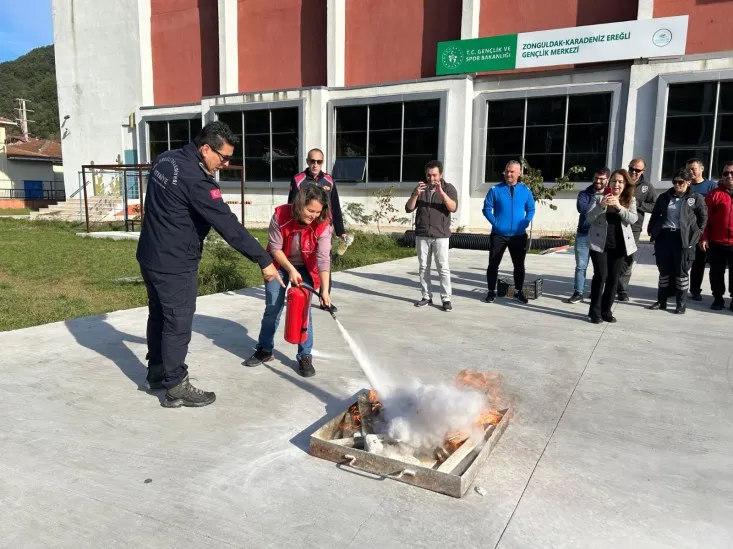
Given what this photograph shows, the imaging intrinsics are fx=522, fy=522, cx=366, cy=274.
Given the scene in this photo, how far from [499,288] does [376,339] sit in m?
2.97

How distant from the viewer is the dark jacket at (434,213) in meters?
6.62

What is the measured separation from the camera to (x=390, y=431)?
3.00 meters

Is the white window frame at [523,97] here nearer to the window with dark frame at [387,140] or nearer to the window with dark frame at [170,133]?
the window with dark frame at [387,140]

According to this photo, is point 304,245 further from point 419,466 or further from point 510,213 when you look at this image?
point 510,213

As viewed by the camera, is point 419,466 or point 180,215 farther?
point 180,215

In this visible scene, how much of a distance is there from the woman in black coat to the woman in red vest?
468 cm

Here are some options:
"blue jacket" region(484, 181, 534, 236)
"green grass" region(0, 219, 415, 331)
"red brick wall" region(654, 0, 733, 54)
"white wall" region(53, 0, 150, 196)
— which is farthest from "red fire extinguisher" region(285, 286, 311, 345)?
"white wall" region(53, 0, 150, 196)

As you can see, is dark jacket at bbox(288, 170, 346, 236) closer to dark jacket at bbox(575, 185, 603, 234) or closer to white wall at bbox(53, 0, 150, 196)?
dark jacket at bbox(575, 185, 603, 234)

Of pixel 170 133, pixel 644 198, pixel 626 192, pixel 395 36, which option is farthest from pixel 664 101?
pixel 170 133

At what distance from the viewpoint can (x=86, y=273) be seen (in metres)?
9.76

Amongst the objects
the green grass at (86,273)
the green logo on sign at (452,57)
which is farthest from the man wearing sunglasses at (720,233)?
the green logo on sign at (452,57)

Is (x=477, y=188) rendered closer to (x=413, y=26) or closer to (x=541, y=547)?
(x=413, y=26)

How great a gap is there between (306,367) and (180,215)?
5.19ft

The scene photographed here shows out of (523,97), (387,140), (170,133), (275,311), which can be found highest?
(523,97)
